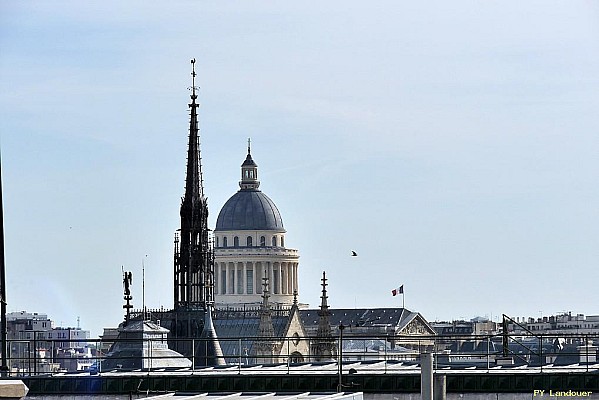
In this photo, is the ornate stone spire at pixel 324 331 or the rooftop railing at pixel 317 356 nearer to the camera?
the rooftop railing at pixel 317 356

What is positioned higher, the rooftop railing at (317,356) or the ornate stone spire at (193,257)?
the ornate stone spire at (193,257)

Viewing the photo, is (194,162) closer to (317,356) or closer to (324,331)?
(324,331)

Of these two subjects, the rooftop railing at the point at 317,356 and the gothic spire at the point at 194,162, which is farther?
the gothic spire at the point at 194,162

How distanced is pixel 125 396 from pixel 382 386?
7668 millimetres

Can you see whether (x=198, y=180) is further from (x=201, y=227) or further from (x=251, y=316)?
(x=251, y=316)

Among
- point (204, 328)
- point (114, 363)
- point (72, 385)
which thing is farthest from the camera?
point (204, 328)

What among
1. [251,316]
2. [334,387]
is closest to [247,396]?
[334,387]

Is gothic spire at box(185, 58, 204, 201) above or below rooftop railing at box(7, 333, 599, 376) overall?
above

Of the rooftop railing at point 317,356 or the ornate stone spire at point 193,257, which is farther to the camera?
the ornate stone spire at point 193,257

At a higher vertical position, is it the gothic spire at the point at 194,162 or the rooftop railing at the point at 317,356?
the gothic spire at the point at 194,162

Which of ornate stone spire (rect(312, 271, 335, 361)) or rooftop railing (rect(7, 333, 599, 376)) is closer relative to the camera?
rooftop railing (rect(7, 333, 599, 376))

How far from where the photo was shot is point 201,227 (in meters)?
155

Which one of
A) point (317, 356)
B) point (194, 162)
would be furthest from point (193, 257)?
point (317, 356)

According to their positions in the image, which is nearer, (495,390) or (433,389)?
(433,389)
